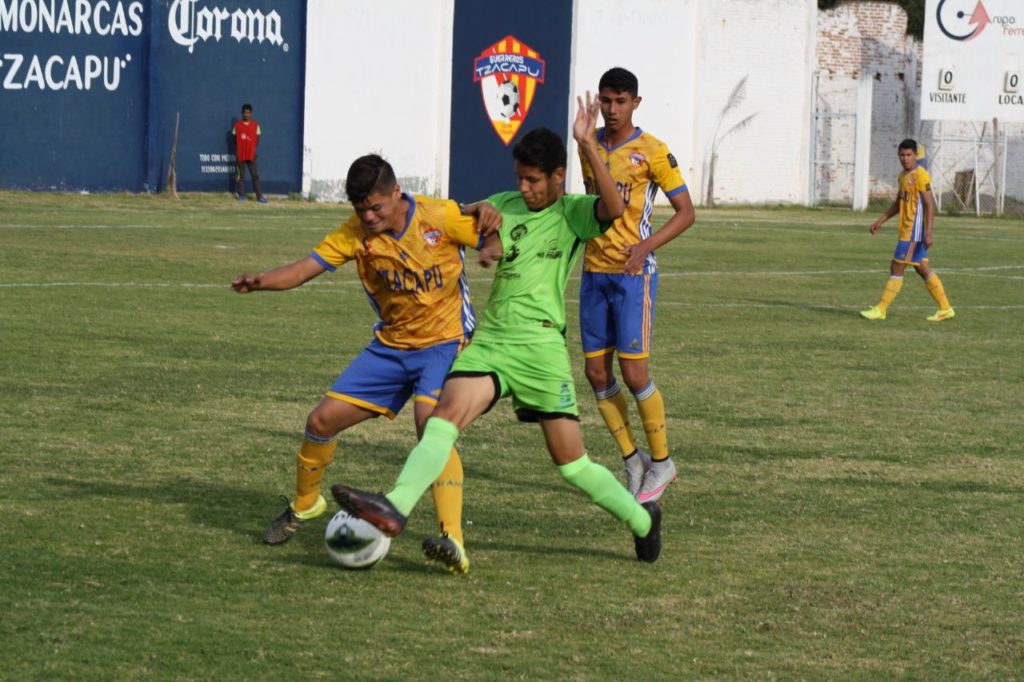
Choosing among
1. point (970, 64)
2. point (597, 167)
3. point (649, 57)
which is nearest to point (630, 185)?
point (597, 167)

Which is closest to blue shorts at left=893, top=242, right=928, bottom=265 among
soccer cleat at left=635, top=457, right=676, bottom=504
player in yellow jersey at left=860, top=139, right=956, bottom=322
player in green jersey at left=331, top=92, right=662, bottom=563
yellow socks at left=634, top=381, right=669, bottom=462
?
player in yellow jersey at left=860, top=139, right=956, bottom=322

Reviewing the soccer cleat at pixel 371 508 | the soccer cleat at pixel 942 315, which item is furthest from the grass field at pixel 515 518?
the soccer cleat at pixel 942 315

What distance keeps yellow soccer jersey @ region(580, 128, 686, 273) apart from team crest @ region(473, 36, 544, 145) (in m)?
30.3

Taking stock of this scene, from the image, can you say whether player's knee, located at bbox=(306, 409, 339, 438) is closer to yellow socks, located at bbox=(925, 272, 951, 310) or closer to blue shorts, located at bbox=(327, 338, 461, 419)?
blue shorts, located at bbox=(327, 338, 461, 419)

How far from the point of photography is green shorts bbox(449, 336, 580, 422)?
6.98 m

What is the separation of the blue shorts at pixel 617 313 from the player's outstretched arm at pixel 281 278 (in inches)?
92.0

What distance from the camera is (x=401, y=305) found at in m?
7.36

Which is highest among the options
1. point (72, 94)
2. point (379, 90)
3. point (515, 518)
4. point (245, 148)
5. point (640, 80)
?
point (640, 80)

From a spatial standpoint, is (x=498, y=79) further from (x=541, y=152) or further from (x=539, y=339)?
(x=539, y=339)

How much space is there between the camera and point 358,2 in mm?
37219

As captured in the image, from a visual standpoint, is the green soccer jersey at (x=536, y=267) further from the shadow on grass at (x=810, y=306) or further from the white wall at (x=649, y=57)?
the white wall at (x=649, y=57)

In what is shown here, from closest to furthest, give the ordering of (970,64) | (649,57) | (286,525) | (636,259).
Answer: (286,525) < (636,259) < (970,64) < (649,57)

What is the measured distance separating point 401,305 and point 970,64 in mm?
36342

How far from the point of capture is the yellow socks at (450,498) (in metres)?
7.11
